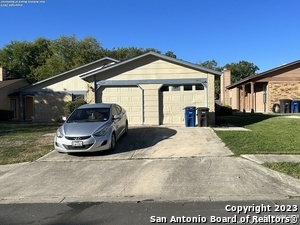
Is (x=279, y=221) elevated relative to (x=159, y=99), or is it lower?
lower

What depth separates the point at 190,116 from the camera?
596 inches

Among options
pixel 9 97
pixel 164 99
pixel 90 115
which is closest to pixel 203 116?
pixel 164 99

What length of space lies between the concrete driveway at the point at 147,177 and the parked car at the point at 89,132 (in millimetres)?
352

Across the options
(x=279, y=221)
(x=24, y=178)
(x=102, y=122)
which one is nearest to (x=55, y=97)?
(x=102, y=122)

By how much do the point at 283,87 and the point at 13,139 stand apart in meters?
21.4

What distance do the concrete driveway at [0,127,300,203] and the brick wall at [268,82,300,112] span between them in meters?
17.2

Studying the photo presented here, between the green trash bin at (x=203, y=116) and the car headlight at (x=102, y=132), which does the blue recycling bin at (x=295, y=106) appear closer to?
the green trash bin at (x=203, y=116)

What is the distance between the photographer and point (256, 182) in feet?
20.8

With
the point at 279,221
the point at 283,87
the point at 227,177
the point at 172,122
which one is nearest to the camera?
the point at 279,221

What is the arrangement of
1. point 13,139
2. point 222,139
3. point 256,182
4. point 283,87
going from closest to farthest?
point 256,182 < point 222,139 < point 13,139 < point 283,87

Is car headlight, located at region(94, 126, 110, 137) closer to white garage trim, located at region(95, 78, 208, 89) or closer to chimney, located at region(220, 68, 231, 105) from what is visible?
white garage trim, located at region(95, 78, 208, 89)

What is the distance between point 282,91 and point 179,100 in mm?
13139

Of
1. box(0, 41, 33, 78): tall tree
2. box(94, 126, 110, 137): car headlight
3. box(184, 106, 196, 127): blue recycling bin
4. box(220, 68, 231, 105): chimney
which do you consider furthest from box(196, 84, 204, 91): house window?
box(0, 41, 33, 78): tall tree

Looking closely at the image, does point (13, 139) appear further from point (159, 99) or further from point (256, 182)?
point (256, 182)
